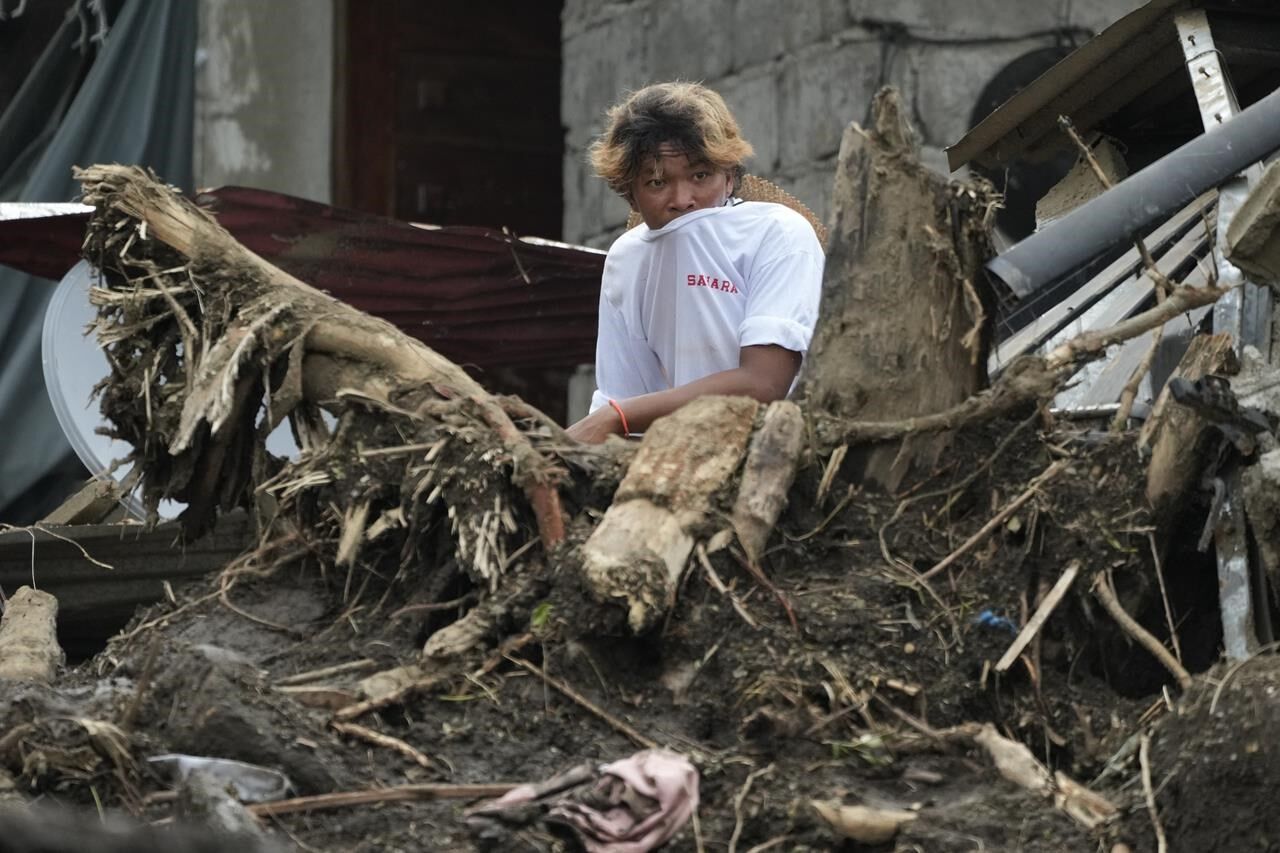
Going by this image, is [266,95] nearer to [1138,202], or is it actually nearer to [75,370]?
[75,370]

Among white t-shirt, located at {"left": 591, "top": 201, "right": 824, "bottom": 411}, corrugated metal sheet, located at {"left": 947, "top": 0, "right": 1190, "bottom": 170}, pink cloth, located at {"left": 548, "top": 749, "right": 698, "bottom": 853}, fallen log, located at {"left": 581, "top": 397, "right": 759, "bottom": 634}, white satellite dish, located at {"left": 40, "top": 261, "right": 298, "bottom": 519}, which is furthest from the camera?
white satellite dish, located at {"left": 40, "top": 261, "right": 298, "bottom": 519}

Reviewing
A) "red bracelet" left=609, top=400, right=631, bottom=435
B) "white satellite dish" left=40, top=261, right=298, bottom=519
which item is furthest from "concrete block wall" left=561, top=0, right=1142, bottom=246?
"red bracelet" left=609, top=400, right=631, bottom=435

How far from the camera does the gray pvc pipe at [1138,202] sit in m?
3.33

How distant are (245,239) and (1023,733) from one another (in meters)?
3.72

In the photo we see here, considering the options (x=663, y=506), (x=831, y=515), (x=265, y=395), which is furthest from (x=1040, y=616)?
(x=265, y=395)

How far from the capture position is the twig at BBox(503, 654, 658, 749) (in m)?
2.91

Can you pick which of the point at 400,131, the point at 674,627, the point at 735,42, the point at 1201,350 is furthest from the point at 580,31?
the point at 674,627

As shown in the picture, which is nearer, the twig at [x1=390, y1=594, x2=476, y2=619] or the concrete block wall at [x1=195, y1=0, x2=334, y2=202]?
the twig at [x1=390, y1=594, x2=476, y2=619]

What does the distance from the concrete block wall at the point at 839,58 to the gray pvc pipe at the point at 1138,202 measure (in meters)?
3.39

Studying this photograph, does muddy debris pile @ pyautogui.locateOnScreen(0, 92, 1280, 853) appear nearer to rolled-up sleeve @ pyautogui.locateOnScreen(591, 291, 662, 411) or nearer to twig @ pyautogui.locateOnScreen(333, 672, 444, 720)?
twig @ pyautogui.locateOnScreen(333, 672, 444, 720)

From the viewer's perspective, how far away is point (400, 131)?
30.9 feet

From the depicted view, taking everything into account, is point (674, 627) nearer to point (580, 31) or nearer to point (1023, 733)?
point (1023, 733)

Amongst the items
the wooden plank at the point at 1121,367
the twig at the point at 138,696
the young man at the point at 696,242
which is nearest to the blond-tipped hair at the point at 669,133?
the young man at the point at 696,242

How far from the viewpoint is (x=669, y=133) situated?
4.24 meters
